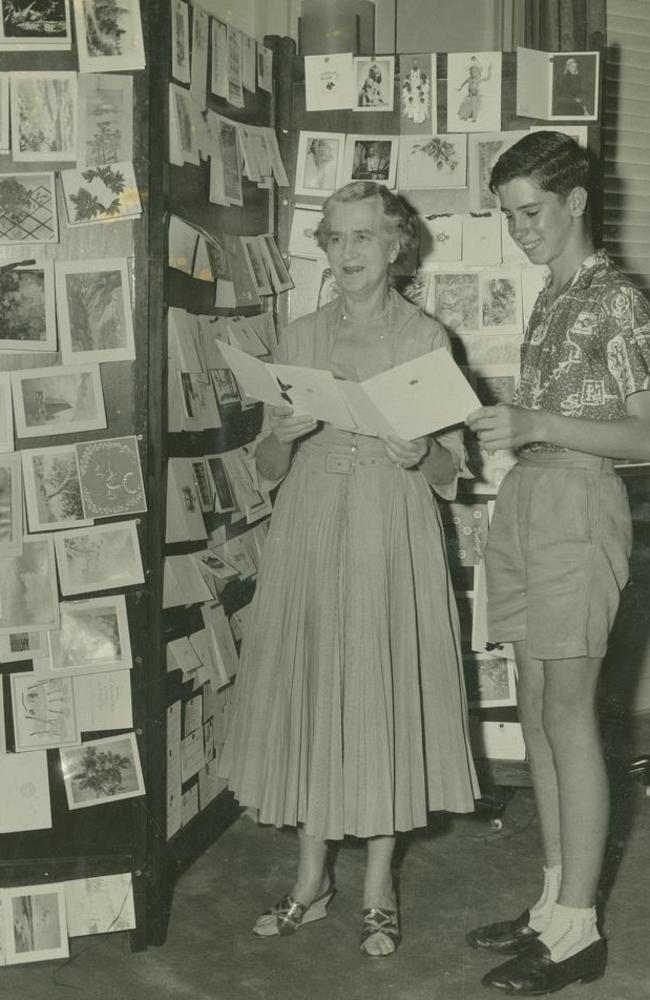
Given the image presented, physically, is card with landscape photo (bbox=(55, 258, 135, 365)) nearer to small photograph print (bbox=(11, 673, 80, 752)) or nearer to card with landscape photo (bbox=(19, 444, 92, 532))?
card with landscape photo (bbox=(19, 444, 92, 532))

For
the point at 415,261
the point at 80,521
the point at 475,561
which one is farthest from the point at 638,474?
the point at 80,521

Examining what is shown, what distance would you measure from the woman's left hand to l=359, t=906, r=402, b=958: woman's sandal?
100 centimetres

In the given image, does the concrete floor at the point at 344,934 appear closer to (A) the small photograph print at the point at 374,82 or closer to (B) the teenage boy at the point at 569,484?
(B) the teenage boy at the point at 569,484

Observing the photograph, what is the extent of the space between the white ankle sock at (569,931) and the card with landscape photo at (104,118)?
5.78 feet

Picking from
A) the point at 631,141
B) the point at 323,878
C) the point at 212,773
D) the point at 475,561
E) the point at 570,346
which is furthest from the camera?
the point at 631,141

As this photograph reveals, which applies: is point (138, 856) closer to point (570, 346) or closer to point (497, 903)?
point (497, 903)

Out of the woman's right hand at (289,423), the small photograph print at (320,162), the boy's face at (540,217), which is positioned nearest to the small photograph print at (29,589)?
the woman's right hand at (289,423)

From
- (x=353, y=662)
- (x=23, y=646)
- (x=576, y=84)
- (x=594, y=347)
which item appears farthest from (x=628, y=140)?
(x=23, y=646)

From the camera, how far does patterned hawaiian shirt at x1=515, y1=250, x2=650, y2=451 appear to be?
6.66ft

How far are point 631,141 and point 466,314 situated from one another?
125 centimetres

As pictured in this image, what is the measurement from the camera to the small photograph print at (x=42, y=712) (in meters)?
2.26

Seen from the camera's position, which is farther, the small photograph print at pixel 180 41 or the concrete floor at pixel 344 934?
the small photograph print at pixel 180 41

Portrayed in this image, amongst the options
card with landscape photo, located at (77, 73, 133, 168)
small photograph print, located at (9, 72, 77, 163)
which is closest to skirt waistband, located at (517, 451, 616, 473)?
card with landscape photo, located at (77, 73, 133, 168)

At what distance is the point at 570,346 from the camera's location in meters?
2.10
